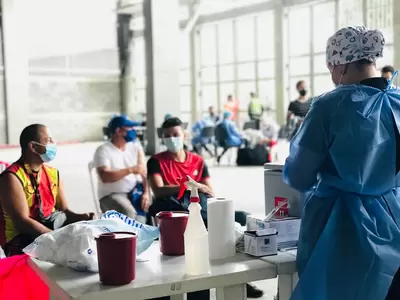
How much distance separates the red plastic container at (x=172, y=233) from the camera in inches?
78.0

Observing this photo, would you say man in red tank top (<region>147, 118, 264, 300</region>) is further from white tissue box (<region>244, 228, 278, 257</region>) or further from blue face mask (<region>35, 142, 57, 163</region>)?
white tissue box (<region>244, 228, 278, 257</region>)

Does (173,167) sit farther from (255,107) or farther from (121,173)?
(255,107)

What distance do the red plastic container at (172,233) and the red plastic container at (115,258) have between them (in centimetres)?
34

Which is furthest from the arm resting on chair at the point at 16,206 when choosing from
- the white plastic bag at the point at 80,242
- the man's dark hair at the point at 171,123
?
the man's dark hair at the point at 171,123

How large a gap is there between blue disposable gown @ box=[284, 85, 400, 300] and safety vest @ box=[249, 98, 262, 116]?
522 inches

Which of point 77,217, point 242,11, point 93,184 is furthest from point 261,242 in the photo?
point 242,11

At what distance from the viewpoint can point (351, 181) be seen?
69.6 inches

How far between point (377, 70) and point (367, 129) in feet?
0.78

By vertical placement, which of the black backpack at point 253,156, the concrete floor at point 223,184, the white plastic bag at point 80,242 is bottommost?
the concrete floor at point 223,184

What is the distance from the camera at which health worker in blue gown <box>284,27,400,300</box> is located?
173 centimetres

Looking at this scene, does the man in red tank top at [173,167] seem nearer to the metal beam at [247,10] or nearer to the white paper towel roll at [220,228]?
the white paper towel roll at [220,228]

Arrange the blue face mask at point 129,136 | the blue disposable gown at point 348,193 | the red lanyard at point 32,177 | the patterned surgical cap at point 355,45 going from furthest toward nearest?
the blue face mask at point 129,136, the red lanyard at point 32,177, the patterned surgical cap at point 355,45, the blue disposable gown at point 348,193

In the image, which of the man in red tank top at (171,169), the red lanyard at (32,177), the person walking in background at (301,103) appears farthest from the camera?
the person walking in background at (301,103)

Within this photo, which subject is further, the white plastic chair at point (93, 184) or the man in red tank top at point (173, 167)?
the white plastic chair at point (93, 184)
